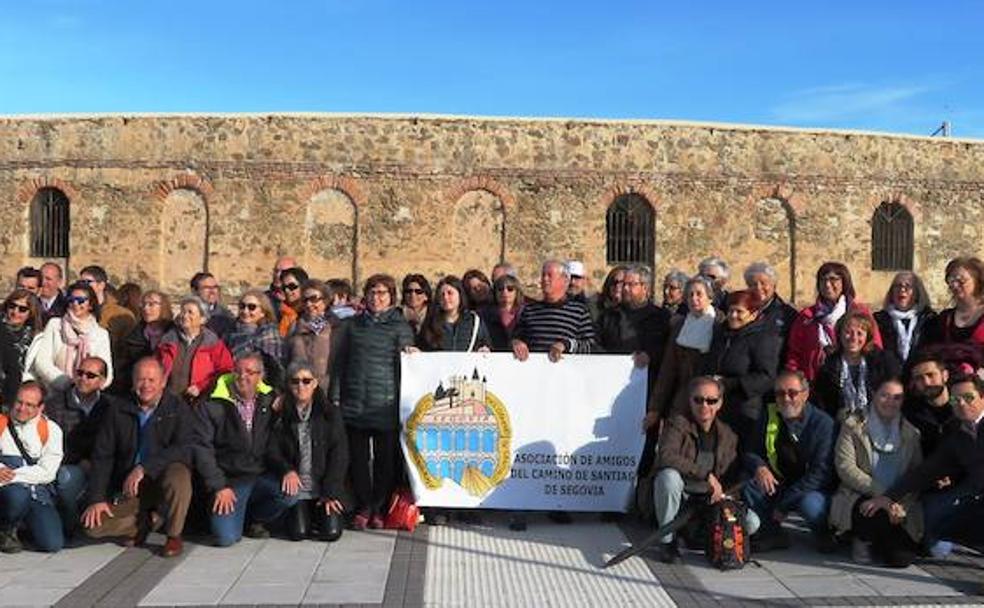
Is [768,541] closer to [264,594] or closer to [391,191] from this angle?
[264,594]

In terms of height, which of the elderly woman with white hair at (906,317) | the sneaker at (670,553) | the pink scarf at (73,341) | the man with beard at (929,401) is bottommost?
the sneaker at (670,553)

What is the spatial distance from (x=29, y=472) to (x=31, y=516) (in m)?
0.31

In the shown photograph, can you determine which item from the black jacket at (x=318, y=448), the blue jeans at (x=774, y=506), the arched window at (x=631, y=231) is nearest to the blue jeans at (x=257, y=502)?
the black jacket at (x=318, y=448)

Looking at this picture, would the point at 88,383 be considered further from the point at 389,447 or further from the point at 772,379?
the point at 772,379

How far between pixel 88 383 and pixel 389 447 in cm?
234

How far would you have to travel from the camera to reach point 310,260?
65.3 ft

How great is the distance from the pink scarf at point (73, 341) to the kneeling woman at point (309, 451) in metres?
1.81

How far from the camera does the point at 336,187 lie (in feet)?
64.7

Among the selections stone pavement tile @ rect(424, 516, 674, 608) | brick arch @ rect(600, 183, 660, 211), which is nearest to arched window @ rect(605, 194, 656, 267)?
brick arch @ rect(600, 183, 660, 211)

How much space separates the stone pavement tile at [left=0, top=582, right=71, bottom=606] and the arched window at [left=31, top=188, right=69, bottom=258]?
1582 cm

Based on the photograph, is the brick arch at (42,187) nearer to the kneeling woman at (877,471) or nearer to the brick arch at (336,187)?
the brick arch at (336,187)

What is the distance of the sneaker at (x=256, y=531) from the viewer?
23.2ft

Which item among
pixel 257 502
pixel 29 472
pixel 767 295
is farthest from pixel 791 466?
pixel 29 472

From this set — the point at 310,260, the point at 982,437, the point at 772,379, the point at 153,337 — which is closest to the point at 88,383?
the point at 153,337
